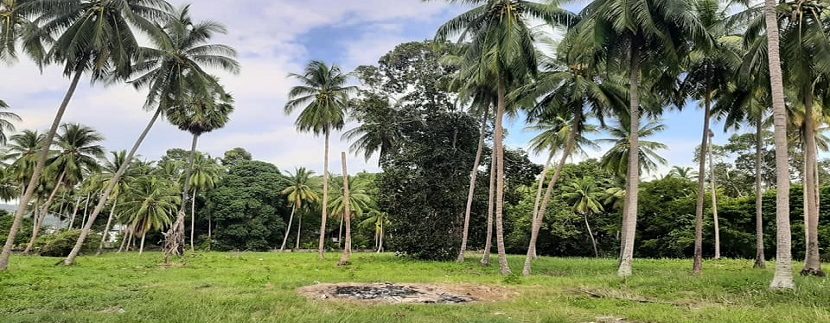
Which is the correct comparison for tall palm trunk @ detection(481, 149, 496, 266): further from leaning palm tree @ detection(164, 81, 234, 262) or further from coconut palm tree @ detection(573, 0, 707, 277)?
leaning palm tree @ detection(164, 81, 234, 262)

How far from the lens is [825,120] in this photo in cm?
2348

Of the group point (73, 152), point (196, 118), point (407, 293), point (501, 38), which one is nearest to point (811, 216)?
point (501, 38)

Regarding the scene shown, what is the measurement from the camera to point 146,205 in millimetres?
40656

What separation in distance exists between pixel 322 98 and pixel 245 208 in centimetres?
2581

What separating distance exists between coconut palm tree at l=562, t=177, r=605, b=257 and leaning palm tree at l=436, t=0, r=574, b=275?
22.8 meters

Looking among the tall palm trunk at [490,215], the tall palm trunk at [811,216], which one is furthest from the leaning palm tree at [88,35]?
the tall palm trunk at [811,216]

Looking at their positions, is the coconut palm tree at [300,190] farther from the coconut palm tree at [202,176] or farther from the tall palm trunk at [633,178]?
the tall palm trunk at [633,178]

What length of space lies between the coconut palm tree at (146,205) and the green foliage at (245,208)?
5213mm

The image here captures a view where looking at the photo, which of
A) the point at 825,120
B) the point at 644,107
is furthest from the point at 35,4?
the point at 825,120

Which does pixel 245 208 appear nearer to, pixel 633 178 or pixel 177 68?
Result: pixel 177 68

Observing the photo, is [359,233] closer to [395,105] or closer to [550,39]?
[395,105]

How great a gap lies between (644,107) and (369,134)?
1378 centimetres

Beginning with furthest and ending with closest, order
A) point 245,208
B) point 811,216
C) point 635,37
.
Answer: point 245,208, point 635,37, point 811,216

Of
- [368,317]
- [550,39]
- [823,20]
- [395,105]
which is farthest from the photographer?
[395,105]
